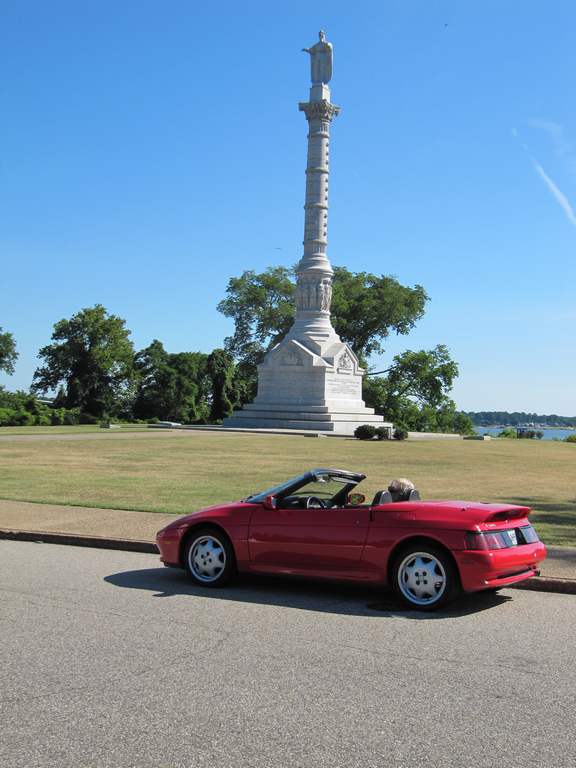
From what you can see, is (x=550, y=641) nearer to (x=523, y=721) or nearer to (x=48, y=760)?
(x=523, y=721)

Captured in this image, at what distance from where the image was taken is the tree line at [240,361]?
73.3 metres

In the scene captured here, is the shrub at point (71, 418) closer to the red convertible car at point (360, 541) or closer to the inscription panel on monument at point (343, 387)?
the inscription panel on monument at point (343, 387)

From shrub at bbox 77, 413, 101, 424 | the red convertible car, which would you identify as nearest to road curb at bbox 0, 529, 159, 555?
the red convertible car

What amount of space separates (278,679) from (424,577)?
7.85 ft

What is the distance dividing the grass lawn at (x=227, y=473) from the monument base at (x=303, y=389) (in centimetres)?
1714

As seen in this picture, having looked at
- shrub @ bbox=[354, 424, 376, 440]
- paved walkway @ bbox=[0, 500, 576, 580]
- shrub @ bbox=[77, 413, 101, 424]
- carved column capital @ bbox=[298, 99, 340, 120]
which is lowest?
paved walkway @ bbox=[0, 500, 576, 580]

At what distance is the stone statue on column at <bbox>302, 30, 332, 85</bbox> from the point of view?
55500 millimetres

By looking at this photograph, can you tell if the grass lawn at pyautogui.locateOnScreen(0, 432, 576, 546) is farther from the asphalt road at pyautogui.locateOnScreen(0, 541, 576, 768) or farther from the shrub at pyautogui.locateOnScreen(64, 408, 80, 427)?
the shrub at pyautogui.locateOnScreen(64, 408, 80, 427)

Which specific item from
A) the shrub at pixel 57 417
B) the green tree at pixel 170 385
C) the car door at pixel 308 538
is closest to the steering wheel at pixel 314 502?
the car door at pixel 308 538

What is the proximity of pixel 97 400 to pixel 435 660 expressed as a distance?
229 ft

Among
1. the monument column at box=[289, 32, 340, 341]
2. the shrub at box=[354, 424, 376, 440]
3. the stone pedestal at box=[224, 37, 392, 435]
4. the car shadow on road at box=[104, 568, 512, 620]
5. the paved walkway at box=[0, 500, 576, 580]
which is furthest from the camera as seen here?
the monument column at box=[289, 32, 340, 341]

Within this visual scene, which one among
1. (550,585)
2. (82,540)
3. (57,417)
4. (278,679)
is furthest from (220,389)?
(278,679)

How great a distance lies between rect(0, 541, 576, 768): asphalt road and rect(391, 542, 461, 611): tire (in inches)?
6.5

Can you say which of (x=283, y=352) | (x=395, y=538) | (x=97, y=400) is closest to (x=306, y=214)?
(x=283, y=352)
